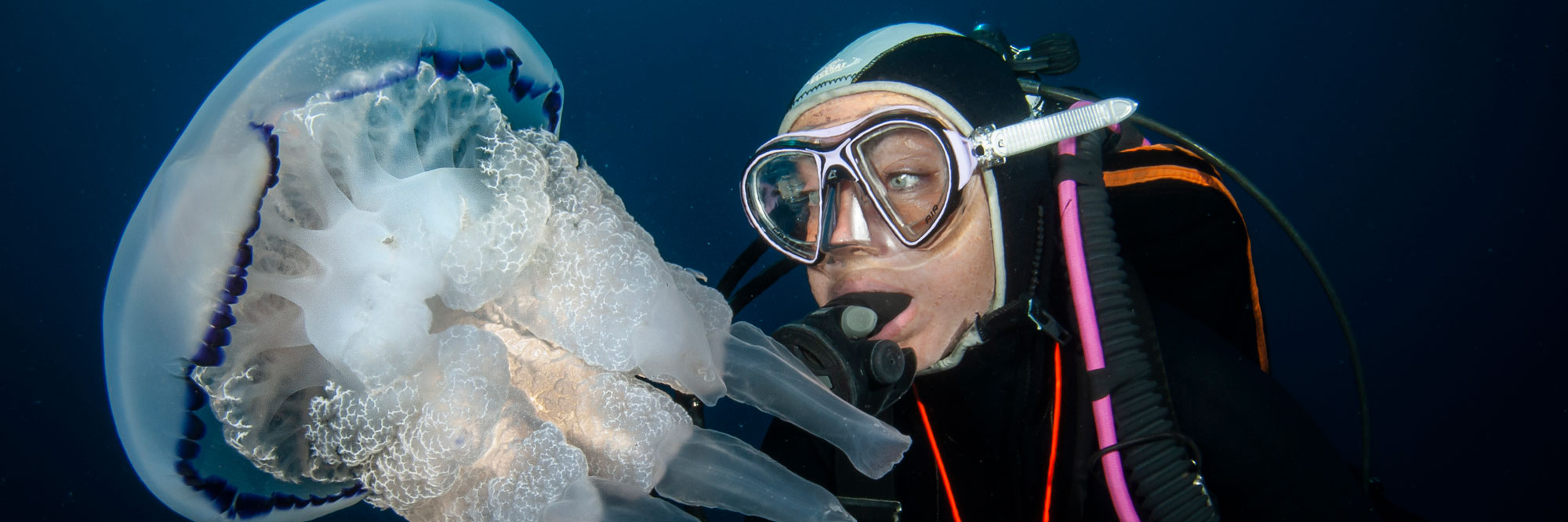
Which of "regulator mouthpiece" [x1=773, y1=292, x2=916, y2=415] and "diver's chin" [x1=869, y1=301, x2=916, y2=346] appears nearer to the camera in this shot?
"regulator mouthpiece" [x1=773, y1=292, x2=916, y2=415]

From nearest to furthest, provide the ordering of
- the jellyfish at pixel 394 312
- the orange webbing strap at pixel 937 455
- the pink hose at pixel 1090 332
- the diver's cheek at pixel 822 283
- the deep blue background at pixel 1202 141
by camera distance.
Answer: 1. the jellyfish at pixel 394 312
2. the pink hose at pixel 1090 332
3. the diver's cheek at pixel 822 283
4. the orange webbing strap at pixel 937 455
5. the deep blue background at pixel 1202 141

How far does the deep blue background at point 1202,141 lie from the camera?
22641 mm

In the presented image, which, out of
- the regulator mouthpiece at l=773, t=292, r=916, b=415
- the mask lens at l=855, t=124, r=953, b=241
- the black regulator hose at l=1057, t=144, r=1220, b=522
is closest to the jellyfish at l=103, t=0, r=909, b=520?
the regulator mouthpiece at l=773, t=292, r=916, b=415

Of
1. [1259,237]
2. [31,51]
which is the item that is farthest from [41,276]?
[1259,237]

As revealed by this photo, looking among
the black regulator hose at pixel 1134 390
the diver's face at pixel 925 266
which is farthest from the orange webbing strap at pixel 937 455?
the black regulator hose at pixel 1134 390

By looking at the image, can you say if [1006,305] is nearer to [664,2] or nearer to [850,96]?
[850,96]

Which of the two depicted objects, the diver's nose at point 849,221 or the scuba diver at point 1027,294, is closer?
the scuba diver at point 1027,294

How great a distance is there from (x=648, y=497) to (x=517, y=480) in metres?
0.22

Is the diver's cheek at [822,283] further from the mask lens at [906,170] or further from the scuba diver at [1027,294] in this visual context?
the mask lens at [906,170]

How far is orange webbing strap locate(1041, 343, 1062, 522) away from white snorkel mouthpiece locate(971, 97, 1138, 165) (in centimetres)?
A: 65

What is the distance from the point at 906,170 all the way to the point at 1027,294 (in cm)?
54

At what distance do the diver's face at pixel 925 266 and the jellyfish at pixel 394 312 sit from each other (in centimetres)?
91

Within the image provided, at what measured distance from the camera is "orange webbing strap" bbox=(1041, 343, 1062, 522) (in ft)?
6.54

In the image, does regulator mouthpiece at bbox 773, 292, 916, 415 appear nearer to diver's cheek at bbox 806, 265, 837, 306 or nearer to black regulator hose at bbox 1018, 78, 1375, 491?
diver's cheek at bbox 806, 265, 837, 306
